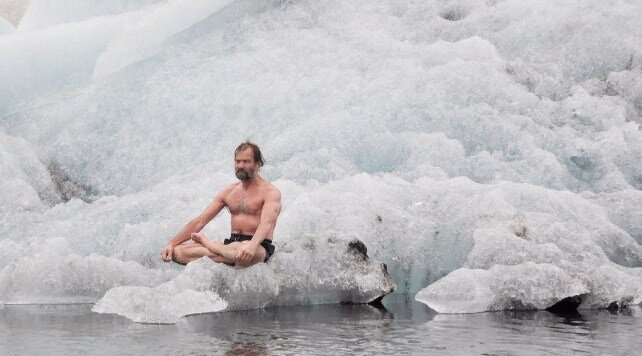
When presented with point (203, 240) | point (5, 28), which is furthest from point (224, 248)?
point (5, 28)

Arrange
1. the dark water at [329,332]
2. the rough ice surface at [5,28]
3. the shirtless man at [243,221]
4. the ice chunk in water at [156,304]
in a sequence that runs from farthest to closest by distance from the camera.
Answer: the rough ice surface at [5,28]
the shirtless man at [243,221]
the ice chunk in water at [156,304]
the dark water at [329,332]

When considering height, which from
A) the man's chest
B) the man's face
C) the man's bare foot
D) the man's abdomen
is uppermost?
the man's face

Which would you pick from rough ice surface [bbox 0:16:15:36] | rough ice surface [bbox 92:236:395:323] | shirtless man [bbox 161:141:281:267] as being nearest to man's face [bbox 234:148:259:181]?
shirtless man [bbox 161:141:281:267]

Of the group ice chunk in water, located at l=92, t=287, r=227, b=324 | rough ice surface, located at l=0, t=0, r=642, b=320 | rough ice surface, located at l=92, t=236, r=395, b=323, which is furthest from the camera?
rough ice surface, located at l=0, t=0, r=642, b=320

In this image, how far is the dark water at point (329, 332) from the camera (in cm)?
448

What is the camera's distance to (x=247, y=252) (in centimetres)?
640

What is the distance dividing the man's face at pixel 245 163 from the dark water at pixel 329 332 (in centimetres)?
101

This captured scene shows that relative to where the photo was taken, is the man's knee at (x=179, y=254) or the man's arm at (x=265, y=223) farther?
the man's knee at (x=179, y=254)

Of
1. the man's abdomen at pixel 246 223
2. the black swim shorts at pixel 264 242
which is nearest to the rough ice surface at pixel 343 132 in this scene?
the black swim shorts at pixel 264 242

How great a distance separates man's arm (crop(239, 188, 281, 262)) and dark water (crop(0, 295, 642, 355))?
417 millimetres

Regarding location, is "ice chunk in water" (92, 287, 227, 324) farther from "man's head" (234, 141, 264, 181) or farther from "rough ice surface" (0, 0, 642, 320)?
"rough ice surface" (0, 0, 642, 320)

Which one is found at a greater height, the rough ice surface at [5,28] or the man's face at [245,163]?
the rough ice surface at [5,28]

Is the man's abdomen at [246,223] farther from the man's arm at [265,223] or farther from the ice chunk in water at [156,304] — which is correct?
the ice chunk in water at [156,304]

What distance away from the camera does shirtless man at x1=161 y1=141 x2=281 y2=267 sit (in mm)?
6516
